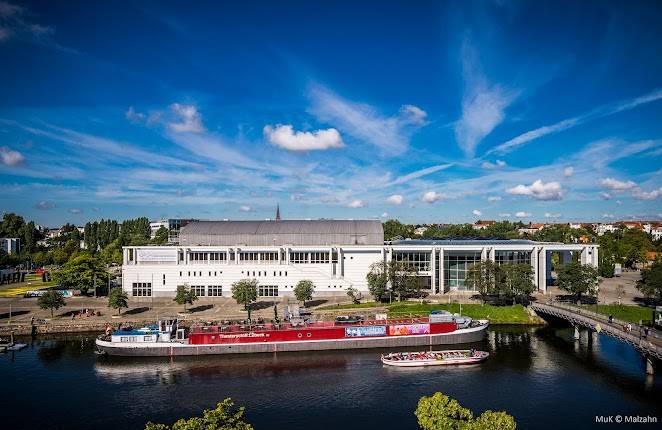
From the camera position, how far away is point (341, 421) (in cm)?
3794

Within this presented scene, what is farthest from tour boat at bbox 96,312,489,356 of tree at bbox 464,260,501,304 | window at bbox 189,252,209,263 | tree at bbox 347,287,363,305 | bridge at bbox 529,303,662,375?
window at bbox 189,252,209,263

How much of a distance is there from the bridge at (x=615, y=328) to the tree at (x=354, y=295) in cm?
2766

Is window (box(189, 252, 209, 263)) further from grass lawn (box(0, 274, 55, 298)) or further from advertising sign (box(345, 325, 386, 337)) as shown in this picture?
advertising sign (box(345, 325, 386, 337))

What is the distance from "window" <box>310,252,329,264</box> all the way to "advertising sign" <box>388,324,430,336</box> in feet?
92.4

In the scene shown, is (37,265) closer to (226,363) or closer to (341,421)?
(226,363)

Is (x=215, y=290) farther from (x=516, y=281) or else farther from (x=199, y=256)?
(x=516, y=281)

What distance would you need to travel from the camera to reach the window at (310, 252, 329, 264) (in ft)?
283

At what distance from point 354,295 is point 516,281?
26.1 metres

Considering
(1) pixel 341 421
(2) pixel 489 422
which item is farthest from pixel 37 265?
(2) pixel 489 422

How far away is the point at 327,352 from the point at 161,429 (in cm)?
3761

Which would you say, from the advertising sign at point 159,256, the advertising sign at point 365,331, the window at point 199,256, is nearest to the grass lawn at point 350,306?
the advertising sign at point 365,331

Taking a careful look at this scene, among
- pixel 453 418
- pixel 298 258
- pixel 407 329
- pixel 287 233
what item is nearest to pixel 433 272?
pixel 298 258

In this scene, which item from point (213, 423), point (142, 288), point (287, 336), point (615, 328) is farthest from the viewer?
Answer: point (142, 288)

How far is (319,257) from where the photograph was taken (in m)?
86.5
